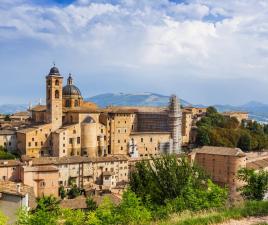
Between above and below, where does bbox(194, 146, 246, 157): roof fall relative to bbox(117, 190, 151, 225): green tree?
below

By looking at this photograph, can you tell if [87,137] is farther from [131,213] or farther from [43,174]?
[131,213]

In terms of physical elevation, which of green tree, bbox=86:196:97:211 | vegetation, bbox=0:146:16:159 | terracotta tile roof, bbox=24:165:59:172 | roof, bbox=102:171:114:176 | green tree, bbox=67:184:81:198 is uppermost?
vegetation, bbox=0:146:16:159

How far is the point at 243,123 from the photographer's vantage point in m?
71.6

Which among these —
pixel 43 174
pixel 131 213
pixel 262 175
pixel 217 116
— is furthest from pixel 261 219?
pixel 217 116

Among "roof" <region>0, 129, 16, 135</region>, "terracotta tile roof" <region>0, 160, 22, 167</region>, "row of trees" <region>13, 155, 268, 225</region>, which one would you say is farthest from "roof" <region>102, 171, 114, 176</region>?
"row of trees" <region>13, 155, 268, 225</region>

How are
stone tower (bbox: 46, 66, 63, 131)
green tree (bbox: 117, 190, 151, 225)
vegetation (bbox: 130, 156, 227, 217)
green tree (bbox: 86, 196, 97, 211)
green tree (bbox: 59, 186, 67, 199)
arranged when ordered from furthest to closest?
stone tower (bbox: 46, 66, 63, 131), green tree (bbox: 59, 186, 67, 199), green tree (bbox: 86, 196, 97, 211), vegetation (bbox: 130, 156, 227, 217), green tree (bbox: 117, 190, 151, 225)

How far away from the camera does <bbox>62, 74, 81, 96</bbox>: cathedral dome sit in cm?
5081

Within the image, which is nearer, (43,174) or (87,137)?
(43,174)

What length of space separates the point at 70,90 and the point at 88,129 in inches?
288

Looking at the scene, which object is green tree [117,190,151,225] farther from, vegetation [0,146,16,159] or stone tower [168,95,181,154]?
stone tower [168,95,181,154]

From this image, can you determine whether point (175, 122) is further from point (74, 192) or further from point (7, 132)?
point (74, 192)

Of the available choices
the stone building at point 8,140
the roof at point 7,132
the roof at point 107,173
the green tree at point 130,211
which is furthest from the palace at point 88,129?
the green tree at point 130,211

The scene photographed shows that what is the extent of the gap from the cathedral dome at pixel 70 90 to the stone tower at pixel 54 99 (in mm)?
4906

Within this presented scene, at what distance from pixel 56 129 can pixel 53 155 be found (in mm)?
2803
